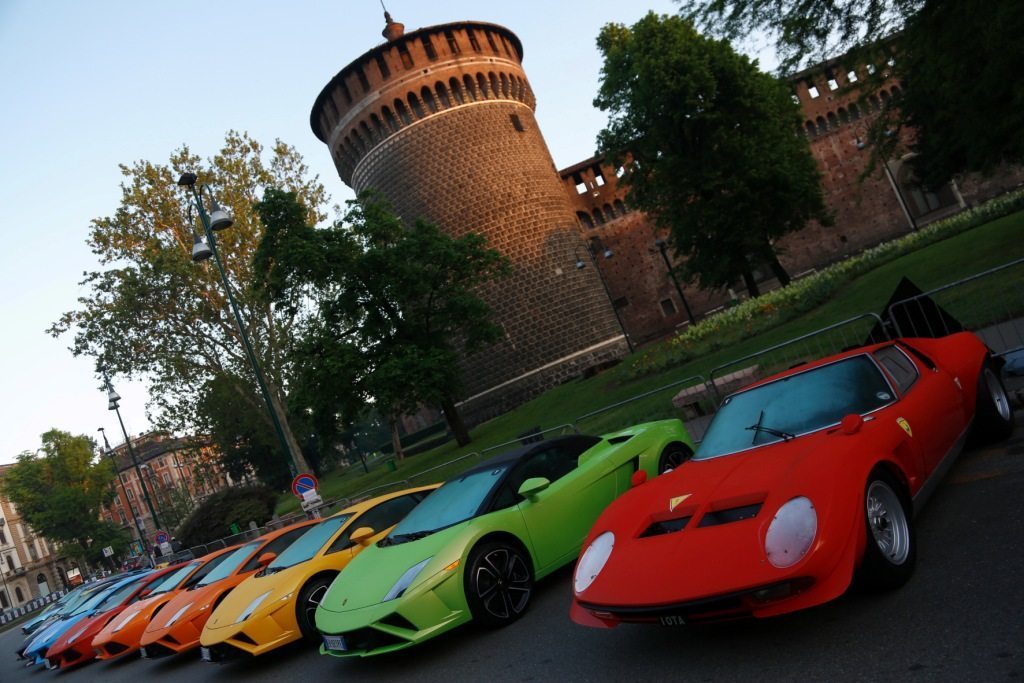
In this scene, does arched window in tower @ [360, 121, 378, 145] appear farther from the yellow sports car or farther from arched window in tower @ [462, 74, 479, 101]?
the yellow sports car

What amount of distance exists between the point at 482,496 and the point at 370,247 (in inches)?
844

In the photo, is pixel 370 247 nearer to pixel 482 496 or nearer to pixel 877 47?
pixel 877 47

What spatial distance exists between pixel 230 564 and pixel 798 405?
8.22 m

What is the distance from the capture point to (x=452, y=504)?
21.1 feet

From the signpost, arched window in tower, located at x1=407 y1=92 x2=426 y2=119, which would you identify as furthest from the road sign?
arched window in tower, located at x1=407 y1=92 x2=426 y2=119

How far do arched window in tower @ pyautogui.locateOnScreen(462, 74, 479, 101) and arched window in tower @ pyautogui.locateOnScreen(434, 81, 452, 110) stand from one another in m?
1.03

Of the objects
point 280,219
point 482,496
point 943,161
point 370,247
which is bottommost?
point 482,496

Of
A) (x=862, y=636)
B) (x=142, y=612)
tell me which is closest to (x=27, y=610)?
(x=142, y=612)

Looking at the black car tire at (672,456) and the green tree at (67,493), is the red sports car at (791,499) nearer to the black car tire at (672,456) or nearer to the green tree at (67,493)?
the black car tire at (672,456)

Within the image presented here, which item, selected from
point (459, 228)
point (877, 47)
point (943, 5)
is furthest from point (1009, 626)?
point (459, 228)

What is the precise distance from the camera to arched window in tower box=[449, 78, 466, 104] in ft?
124

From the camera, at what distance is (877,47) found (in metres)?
11.5

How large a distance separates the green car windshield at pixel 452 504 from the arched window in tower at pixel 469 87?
33.9 meters

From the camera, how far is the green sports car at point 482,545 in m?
5.40
